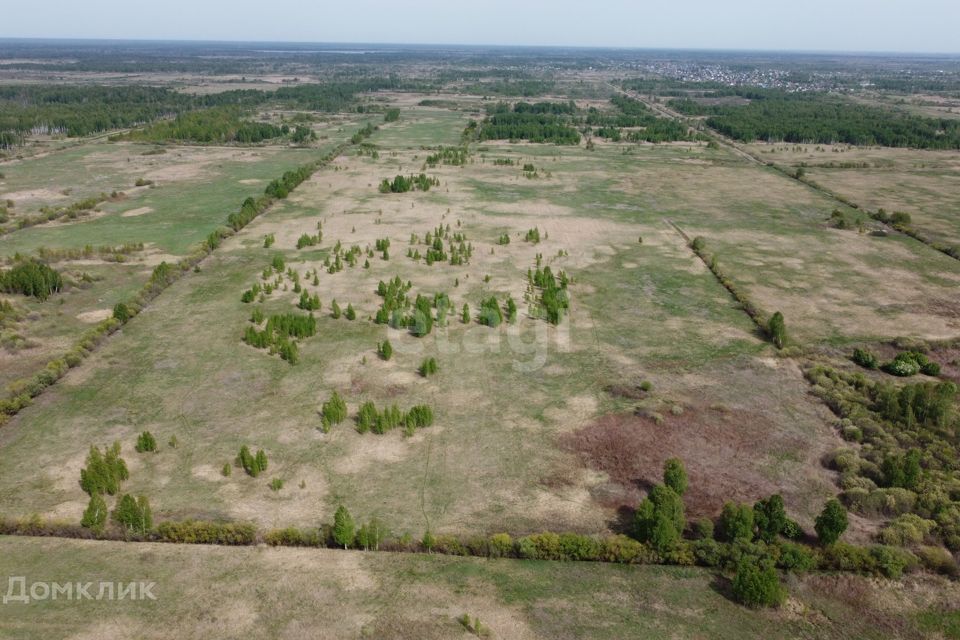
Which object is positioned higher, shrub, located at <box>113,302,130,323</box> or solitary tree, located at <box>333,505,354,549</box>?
shrub, located at <box>113,302,130,323</box>

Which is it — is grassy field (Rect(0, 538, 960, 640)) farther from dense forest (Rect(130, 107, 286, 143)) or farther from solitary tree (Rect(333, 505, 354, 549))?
dense forest (Rect(130, 107, 286, 143))

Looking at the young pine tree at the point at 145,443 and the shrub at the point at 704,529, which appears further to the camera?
the young pine tree at the point at 145,443

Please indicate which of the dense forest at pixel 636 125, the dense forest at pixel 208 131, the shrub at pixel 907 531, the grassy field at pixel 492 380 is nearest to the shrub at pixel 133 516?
the grassy field at pixel 492 380

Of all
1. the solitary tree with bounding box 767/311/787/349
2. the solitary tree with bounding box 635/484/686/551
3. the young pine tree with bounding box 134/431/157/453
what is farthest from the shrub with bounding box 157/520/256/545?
the solitary tree with bounding box 767/311/787/349

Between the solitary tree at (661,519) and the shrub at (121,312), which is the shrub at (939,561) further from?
the shrub at (121,312)

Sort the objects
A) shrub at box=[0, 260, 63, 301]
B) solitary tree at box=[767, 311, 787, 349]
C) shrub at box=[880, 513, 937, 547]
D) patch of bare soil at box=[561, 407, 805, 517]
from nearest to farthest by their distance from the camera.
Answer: shrub at box=[880, 513, 937, 547] → patch of bare soil at box=[561, 407, 805, 517] → solitary tree at box=[767, 311, 787, 349] → shrub at box=[0, 260, 63, 301]

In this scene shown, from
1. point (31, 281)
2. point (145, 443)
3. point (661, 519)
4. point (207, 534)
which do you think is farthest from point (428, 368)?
point (31, 281)
